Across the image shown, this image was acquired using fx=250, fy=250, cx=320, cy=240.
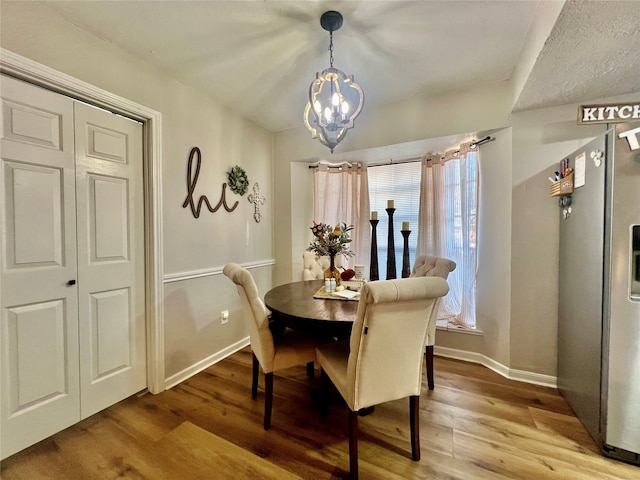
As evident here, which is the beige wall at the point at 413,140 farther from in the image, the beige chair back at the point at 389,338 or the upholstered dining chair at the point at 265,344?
the beige chair back at the point at 389,338

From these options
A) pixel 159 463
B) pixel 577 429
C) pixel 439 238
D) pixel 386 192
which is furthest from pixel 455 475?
pixel 386 192

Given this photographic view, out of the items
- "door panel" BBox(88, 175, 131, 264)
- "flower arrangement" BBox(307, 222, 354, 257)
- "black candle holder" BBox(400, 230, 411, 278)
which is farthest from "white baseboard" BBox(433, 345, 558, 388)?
"door panel" BBox(88, 175, 131, 264)

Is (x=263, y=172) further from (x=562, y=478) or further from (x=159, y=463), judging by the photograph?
(x=562, y=478)

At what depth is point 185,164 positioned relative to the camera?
84.4 inches

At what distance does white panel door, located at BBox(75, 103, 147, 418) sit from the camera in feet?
5.32

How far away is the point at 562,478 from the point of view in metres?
1.22

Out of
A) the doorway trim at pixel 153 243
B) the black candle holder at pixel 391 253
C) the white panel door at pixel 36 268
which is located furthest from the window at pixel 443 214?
the white panel door at pixel 36 268

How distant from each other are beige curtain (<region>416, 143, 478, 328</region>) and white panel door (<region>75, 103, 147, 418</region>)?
265 cm

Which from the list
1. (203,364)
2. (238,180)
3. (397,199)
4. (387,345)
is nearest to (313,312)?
(387,345)

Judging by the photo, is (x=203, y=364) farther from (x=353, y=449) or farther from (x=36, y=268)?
(x=353, y=449)

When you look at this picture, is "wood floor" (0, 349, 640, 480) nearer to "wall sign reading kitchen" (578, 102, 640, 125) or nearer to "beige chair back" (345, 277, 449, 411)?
"beige chair back" (345, 277, 449, 411)

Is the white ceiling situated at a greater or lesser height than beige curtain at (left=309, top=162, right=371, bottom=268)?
greater

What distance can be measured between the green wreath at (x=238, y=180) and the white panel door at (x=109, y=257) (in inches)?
31.8

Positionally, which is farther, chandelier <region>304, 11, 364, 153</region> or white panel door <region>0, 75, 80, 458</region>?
chandelier <region>304, 11, 364, 153</region>
